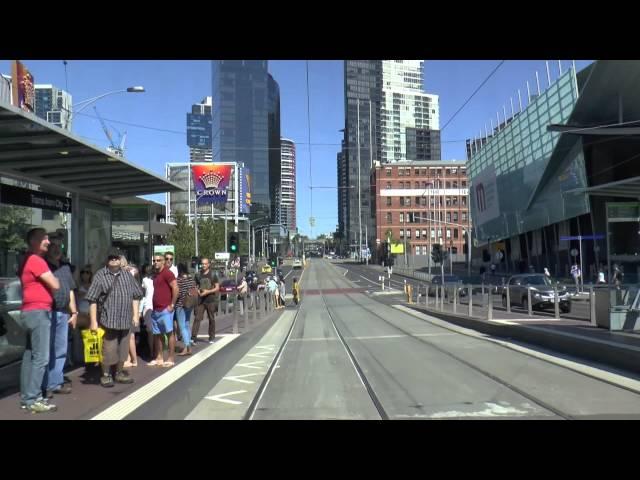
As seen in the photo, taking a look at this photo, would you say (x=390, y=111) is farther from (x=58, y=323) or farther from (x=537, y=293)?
(x=58, y=323)

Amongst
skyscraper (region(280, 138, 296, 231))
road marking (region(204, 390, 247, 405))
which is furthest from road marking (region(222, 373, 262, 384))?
skyscraper (region(280, 138, 296, 231))

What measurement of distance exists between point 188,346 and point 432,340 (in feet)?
18.9

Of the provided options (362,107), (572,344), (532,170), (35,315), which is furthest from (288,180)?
(35,315)

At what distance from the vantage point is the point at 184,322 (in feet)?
35.5

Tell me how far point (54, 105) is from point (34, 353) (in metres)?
24.3

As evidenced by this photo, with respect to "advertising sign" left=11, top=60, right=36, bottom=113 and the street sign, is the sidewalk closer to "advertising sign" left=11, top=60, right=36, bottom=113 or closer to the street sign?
"advertising sign" left=11, top=60, right=36, bottom=113

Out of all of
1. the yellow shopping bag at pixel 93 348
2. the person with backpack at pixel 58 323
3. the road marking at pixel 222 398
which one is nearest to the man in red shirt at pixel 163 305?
the yellow shopping bag at pixel 93 348

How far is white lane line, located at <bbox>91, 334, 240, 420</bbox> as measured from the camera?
6.27 m

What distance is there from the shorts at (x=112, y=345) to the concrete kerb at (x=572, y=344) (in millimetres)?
7308

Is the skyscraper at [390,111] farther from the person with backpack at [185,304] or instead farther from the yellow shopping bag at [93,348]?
the yellow shopping bag at [93,348]

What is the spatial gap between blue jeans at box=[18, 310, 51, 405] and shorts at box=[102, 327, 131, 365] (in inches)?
58.4
